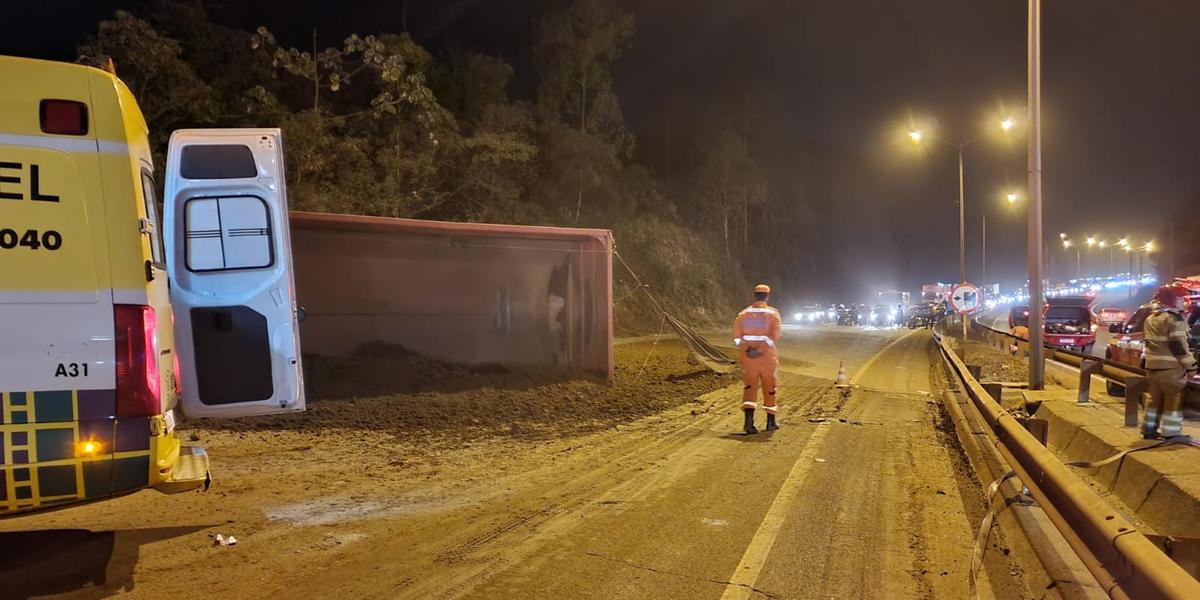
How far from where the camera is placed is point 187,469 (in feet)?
14.2

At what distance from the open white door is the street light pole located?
1141 cm

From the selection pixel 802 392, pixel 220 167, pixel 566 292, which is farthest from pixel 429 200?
pixel 220 167

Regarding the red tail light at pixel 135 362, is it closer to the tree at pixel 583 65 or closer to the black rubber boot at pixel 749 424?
the black rubber boot at pixel 749 424

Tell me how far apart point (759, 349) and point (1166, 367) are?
4113 millimetres

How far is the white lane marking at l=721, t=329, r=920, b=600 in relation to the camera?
436cm

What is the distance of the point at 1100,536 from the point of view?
11.9ft

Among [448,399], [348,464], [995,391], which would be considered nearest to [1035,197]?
[995,391]

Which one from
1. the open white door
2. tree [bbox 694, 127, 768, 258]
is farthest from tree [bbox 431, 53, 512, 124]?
the open white door

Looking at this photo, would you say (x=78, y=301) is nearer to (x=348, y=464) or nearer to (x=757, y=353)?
(x=348, y=464)

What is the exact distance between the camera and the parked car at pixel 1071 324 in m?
22.5

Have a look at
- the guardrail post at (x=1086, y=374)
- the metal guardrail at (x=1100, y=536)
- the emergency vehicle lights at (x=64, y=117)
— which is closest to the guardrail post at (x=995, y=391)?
the guardrail post at (x=1086, y=374)

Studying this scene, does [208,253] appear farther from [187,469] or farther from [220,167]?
[187,469]

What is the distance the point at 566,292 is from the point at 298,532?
770 centimetres

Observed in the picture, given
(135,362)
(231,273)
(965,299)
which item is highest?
(231,273)
